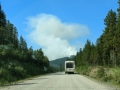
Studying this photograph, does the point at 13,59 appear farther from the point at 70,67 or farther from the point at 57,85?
the point at 57,85

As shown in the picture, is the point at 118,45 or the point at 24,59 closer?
the point at 118,45

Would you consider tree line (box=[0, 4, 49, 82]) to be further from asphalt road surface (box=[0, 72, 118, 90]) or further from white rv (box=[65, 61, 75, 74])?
white rv (box=[65, 61, 75, 74])

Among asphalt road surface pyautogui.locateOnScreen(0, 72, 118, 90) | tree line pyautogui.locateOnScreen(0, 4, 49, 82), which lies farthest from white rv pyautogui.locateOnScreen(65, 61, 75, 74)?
asphalt road surface pyautogui.locateOnScreen(0, 72, 118, 90)

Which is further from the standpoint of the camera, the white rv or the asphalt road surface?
the white rv

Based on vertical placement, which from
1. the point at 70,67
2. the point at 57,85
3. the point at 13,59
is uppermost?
the point at 13,59

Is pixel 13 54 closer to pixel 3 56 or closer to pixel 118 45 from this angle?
pixel 3 56

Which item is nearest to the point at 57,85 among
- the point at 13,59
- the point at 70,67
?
the point at 70,67

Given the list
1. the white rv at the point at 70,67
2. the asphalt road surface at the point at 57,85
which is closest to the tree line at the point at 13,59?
the asphalt road surface at the point at 57,85

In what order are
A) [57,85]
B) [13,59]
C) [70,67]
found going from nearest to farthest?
[57,85]
[70,67]
[13,59]

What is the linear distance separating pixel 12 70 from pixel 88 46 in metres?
78.5

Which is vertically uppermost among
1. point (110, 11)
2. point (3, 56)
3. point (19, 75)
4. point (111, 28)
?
point (110, 11)

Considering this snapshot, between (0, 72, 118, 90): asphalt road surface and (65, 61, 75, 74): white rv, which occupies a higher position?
(65, 61, 75, 74): white rv

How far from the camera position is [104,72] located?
111 ft

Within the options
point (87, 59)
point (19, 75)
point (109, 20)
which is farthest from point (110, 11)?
point (87, 59)
